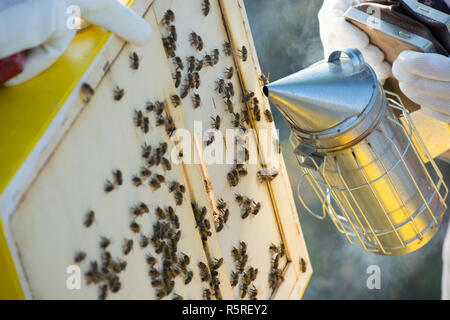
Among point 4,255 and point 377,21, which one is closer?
point 4,255

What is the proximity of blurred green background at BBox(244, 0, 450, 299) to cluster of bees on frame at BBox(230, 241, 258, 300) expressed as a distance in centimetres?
242

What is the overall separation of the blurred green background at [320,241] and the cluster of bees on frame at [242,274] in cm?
242

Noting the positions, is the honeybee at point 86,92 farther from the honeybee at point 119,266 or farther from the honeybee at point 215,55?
the honeybee at point 215,55

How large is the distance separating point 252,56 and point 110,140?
1.11 m

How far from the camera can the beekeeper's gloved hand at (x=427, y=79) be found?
2.41 metres

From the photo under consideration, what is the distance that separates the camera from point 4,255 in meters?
1.40

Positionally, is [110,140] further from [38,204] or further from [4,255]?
[4,255]

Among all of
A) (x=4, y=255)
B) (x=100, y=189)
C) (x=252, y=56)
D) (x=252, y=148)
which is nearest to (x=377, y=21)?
(x=252, y=56)

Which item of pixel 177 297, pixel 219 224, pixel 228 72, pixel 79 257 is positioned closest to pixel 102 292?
pixel 79 257

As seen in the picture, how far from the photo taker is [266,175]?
8.71ft

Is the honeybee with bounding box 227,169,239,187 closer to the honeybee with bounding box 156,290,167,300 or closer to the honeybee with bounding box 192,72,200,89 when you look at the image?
the honeybee with bounding box 192,72,200,89

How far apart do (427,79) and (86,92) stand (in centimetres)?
153

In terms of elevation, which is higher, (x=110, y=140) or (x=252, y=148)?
(x=110, y=140)

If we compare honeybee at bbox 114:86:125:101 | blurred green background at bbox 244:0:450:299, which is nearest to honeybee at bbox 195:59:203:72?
honeybee at bbox 114:86:125:101
